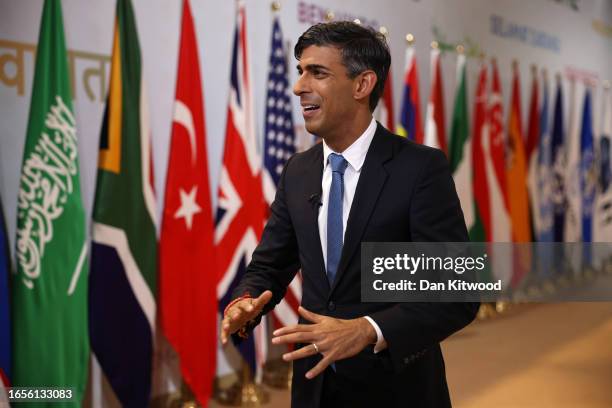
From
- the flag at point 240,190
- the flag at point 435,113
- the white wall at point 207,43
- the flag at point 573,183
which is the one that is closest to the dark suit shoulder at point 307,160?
the white wall at point 207,43

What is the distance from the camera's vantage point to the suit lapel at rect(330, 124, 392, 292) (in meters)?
1.73

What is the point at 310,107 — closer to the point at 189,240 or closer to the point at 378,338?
the point at 378,338

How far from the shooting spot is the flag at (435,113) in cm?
623

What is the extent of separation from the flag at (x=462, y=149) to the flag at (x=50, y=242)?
3.82 metres

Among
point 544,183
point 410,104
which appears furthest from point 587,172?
point 410,104

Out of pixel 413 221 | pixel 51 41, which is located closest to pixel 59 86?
pixel 51 41

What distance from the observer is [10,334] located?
325 centimetres

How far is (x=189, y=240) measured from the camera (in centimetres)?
421

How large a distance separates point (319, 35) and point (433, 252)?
625 millimetres

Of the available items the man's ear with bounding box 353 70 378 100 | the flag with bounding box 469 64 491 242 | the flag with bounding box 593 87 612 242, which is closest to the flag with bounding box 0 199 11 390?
the man's ear with bounding box 353 70 378 100

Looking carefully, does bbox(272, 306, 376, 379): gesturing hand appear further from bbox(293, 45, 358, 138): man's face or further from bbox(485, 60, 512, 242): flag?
bbox(485, 60, 512, 242): flag

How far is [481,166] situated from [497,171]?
0.94 ft

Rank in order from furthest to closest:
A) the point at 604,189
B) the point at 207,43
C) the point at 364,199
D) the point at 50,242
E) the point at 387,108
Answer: the point at 604,189 → the point at 387,108 → the point at 207,43 → the point at 50,242 → the point at 364,199

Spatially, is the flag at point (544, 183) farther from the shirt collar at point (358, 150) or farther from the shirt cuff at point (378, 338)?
the shirt cuff at point (378, 338)
